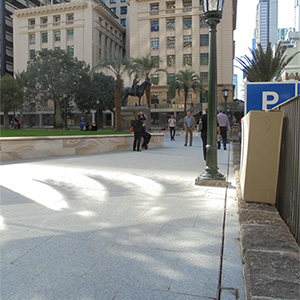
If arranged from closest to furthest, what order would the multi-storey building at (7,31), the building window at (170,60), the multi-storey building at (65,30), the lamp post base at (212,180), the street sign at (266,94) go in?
the street sign at (266,94)
the lamp post base at (212,180)
the building window at (170,60)
the multi-storey building at (65,30)
the multi-storey building at (7,31)

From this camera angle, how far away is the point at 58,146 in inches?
440

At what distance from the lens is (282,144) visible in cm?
371

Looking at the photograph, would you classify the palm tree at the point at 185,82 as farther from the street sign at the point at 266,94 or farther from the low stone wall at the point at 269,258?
the low stone wall at the point at 269,258

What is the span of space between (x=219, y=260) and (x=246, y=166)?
4.93 ft

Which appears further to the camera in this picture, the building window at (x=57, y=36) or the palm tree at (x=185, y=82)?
the building window at (x=57, y=36)

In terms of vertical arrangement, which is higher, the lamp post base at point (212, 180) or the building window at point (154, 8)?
the building window at point (154, 8)

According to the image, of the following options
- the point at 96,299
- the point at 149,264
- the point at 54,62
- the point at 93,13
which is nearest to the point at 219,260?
the point at 149,264

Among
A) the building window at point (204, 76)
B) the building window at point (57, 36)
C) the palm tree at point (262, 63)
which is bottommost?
the palm tree at point (262, 63)

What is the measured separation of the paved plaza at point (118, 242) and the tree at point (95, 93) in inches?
1671

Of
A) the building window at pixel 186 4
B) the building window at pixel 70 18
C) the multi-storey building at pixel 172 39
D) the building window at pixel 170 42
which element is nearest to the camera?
the multi-storey building at pixel 172 39

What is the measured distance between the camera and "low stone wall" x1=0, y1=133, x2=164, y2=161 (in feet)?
32.0

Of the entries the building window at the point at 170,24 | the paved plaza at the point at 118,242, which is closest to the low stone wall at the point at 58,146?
the paved plaza at the point at 118,242

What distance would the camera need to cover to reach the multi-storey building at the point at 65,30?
211ft

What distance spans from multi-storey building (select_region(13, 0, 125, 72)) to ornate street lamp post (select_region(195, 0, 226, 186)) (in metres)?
60.9
